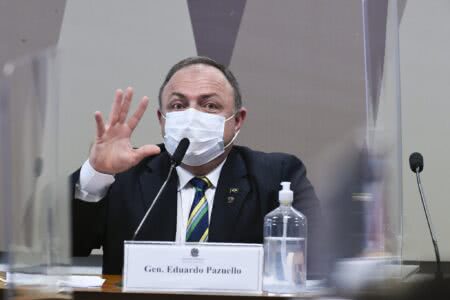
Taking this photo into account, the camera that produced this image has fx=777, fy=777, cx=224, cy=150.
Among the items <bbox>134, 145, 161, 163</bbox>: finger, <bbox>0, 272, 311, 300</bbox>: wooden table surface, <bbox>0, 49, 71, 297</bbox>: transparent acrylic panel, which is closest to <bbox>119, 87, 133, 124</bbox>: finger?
<bbox>134, 145, 161, 163</bbox>: finger

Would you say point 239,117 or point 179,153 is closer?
point 179,153

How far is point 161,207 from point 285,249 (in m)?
0.55

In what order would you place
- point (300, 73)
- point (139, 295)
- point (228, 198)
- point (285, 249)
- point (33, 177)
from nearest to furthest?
point (33, 177), point (139, 295), point (285, 249), point (228, 198), point (300, 73)

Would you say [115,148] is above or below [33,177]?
above

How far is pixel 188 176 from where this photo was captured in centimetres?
247

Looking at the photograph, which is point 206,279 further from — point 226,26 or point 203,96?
point 226,26

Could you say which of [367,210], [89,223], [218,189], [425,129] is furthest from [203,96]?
[367,210]

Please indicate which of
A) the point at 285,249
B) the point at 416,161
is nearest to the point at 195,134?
the point at 285,249

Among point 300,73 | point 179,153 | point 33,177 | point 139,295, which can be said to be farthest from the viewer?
point 300,73

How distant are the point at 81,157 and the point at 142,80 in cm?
42

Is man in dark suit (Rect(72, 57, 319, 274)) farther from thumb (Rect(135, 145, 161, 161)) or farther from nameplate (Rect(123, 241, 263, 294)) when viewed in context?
nameplate (Rect(123, 241, 263, 294))

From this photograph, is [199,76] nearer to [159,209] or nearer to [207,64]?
[207,64]

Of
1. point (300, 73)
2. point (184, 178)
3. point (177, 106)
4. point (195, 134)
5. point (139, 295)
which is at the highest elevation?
point (300, 73)

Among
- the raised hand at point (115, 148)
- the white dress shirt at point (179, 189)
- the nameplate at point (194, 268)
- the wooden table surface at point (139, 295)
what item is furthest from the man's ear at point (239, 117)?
the wooden table surface at point (139, 295)
